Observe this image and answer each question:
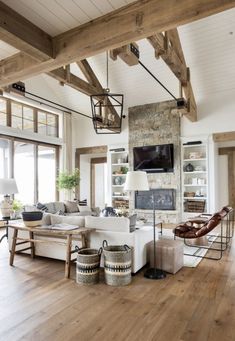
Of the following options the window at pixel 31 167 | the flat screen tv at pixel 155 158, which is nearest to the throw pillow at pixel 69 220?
the window at pixel 31 167

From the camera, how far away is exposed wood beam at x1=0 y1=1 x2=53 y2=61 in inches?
98.2

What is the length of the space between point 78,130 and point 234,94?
5918 millimetres

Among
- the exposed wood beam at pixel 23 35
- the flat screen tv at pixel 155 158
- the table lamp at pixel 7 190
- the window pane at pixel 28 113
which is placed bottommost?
the table lamp at pixel 7 190

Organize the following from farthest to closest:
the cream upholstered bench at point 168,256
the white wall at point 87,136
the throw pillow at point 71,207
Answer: the white wall at point 87,136
the throw pillow at point 71,207
the cream upholstered bench at point 168,256

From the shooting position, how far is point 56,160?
33.5ft

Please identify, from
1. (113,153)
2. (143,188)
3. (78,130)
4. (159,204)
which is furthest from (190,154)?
(143,188)

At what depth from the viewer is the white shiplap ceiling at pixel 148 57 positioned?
8.61ft

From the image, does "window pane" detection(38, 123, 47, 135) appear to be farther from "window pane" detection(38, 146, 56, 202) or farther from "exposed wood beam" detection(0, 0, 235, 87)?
"exposed wood beam" detection(0, 0, 235, 87)

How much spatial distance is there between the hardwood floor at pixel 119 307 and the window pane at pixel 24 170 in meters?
5.10

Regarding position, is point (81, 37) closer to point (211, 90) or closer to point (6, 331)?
point (6, 331)

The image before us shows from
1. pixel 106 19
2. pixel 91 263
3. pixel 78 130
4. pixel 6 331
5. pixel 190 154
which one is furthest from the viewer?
pixel 78 130

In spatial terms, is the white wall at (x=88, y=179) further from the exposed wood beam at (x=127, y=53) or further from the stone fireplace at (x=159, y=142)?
the exposed wood beam at (x=127, y=53)

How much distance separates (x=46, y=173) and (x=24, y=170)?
3.52 ft

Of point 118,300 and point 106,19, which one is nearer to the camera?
point 106,19
